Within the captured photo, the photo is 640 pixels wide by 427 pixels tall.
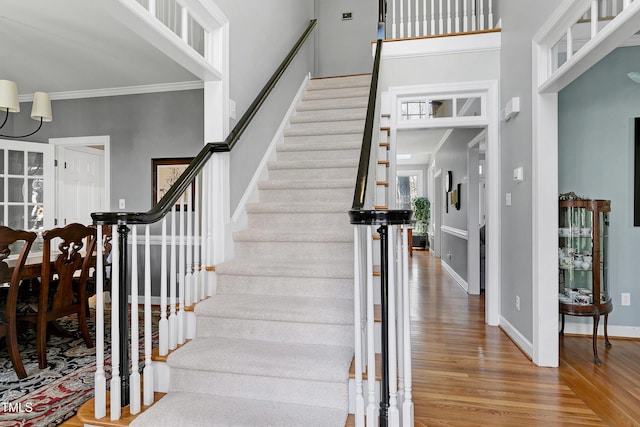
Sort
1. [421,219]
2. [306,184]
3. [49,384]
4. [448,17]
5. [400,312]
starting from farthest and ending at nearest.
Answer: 1. [421,219]
2. [448,17]
3. [306,184]
4. [49,384]
5. [400,312]

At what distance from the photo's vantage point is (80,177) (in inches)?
199

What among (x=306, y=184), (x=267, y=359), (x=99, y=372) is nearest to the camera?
(x=99, y=372)

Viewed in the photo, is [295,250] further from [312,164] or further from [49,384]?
Answer: [49,384]

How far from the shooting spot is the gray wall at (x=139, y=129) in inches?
174

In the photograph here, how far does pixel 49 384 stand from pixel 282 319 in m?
1.56

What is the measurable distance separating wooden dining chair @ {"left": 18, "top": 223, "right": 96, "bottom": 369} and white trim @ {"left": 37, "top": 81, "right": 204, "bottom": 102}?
2238 millimetres

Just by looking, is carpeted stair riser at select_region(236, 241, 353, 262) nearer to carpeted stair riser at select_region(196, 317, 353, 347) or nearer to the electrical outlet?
carpeted stair riser at select_region(196, 317, 353, 347)

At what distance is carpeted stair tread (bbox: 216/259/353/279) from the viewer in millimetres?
2408

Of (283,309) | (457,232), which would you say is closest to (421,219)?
(457,232)

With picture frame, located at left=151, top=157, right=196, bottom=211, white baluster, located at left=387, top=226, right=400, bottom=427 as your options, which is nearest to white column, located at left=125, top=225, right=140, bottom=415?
white baluster, located at left=387, top=226, right=400, bottom=427

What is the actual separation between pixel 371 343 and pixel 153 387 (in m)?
1.26

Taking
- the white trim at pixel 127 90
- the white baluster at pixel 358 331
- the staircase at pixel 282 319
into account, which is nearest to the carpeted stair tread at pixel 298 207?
the staircase at pixel 282 319

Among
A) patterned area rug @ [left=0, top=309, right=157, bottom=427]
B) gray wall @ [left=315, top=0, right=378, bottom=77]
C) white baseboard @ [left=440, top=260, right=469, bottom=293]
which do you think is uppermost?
gray wall @ [left=315, top=0, right=378, bottom=77]

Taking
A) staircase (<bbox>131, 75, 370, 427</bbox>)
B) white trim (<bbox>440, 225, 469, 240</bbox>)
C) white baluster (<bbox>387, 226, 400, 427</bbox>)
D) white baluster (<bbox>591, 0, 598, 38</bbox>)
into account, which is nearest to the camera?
white baluster (<bbox>387, 226, 400, 427</bbox>)
